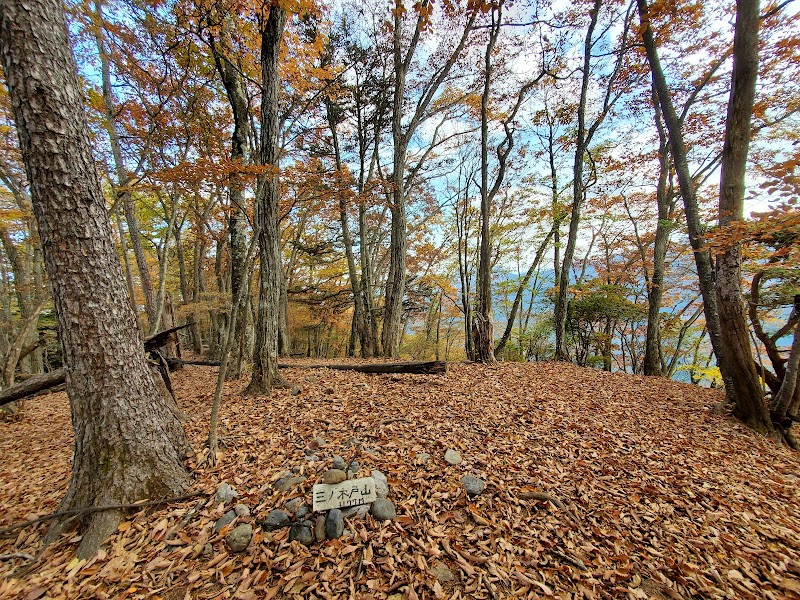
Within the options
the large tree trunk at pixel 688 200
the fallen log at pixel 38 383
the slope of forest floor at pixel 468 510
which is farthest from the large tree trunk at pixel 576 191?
the fallen log at pixel 38 383

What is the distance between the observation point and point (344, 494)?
236cm

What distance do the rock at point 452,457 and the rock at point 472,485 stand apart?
214mm

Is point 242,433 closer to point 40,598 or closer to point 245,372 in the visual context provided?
point 40,598

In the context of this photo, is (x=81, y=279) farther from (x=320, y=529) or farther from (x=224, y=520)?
(x=320, y=529)

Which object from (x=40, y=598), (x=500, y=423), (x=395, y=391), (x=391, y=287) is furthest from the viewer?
(x=391, y=287)

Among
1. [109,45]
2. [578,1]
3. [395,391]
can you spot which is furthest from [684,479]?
[109,45]

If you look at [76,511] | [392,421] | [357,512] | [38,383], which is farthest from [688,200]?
[38,383]

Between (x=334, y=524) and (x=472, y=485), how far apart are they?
3.85 ft

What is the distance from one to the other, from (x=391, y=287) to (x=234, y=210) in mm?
3988

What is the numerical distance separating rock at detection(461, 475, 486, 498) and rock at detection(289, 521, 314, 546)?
1262mm

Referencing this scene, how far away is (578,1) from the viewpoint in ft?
24.4

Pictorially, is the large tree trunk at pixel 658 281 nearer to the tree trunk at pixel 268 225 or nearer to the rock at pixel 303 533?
the tree trunk at pixel 268 225

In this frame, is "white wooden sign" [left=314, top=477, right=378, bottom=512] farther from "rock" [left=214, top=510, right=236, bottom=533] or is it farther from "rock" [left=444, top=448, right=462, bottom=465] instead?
"rock" [left=444, top=448, right=462, bottom=465]

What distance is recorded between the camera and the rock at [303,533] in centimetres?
209
